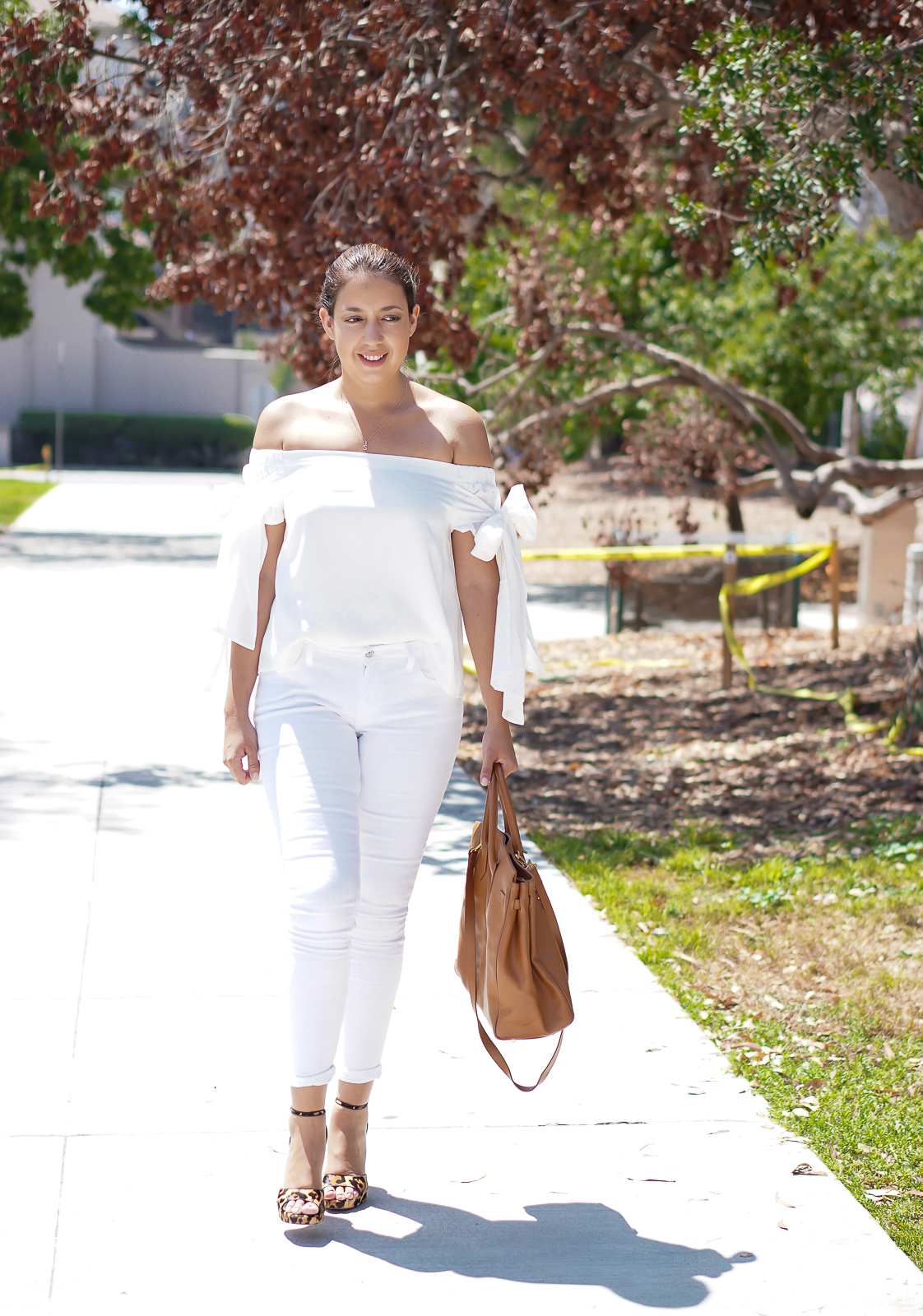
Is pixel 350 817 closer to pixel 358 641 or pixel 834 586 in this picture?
pixel 358 641

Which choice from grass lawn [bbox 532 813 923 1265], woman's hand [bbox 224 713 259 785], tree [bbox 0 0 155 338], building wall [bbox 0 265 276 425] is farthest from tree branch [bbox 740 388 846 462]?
building wall [bbox 0 265 276 425]

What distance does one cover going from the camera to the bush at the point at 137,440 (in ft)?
158

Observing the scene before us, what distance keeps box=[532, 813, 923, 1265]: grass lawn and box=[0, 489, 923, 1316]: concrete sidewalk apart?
0.47ft

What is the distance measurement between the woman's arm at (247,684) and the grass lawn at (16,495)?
21617mm

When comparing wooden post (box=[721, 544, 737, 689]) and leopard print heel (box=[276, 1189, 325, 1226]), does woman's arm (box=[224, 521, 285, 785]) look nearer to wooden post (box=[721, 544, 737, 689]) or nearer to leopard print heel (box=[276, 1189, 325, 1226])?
leopard print heel (box=[276, 1189, 325, 1226])

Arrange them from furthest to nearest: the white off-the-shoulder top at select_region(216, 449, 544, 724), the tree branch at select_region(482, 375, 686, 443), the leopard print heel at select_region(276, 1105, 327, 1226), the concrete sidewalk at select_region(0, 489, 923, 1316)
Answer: the tree branch at select_region(482, 375, 686, 443) → the white off-the-shoulder top at select_region(216, 449, 544, 724) → the leopard print heel at select_region(276, 1105, 327, 1226) → the concrete sidewalk at select_region(0, 489, 923, 1316)

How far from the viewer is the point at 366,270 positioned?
336 centimetres

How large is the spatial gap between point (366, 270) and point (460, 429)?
41cm

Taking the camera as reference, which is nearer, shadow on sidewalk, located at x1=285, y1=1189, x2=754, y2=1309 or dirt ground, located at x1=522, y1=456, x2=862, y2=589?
shadow on sidewalk, located at x1=285, y1=1189, x2=754, y2=1309

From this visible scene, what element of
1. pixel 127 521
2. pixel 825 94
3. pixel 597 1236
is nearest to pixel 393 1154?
pixel 597 1236

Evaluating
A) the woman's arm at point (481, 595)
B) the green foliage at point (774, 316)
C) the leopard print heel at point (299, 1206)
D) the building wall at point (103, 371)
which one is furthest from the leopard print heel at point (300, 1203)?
the building wall at point (103, 371)

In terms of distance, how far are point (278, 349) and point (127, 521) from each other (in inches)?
633

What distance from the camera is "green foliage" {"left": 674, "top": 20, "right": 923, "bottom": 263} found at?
632 centimetres

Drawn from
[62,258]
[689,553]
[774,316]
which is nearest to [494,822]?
[689,553]
